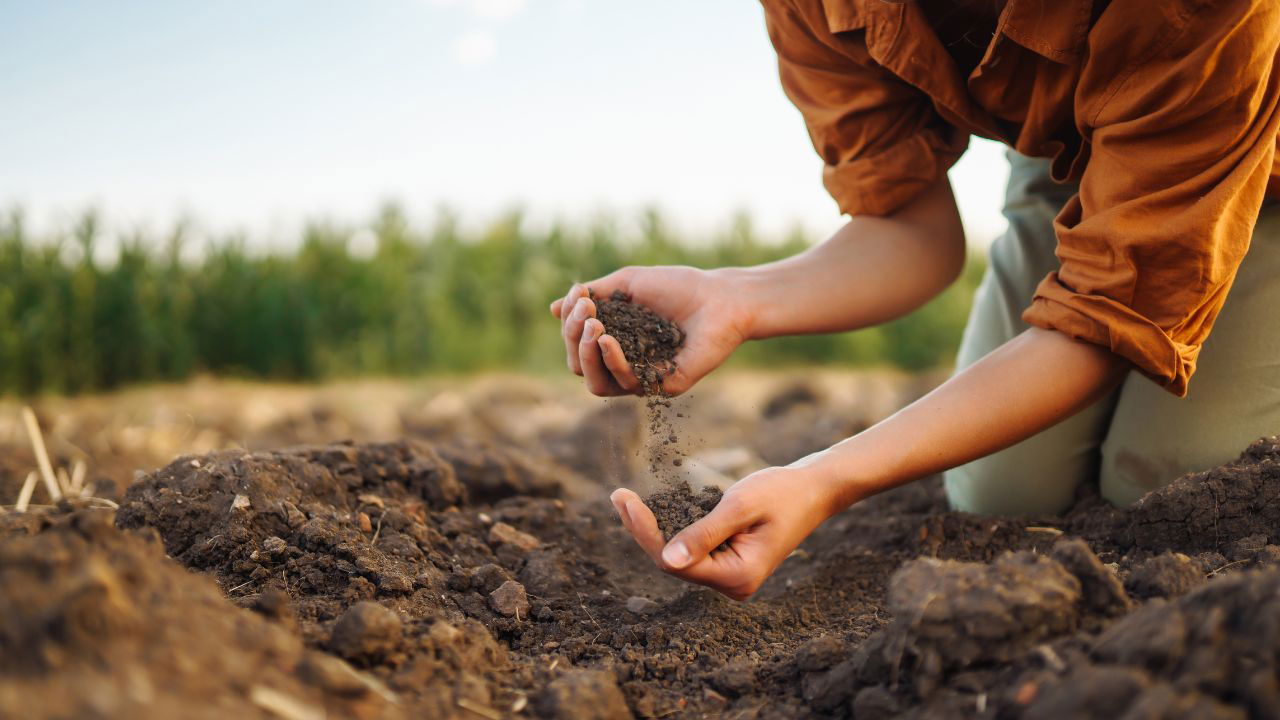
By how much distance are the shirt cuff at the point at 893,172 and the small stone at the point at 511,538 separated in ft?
3.64

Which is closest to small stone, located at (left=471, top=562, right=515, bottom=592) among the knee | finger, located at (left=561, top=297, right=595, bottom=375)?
finger, located at (left=561, top=297, right=595, bottom=375)

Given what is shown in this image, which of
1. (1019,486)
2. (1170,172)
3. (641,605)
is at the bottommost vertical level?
(1019,486)

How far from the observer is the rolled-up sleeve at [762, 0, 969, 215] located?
202cm

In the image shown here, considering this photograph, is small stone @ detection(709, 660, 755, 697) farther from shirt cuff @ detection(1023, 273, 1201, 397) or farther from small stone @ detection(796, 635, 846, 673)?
shirt cuff @ detection(1023, 273, 1201, 397)

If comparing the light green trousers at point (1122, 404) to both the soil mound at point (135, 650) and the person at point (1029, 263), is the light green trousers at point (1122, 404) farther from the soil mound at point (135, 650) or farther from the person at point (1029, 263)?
the soil mound at point (135, 650)

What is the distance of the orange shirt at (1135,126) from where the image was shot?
57.7 inches

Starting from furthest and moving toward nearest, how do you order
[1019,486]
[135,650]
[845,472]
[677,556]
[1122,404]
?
1. [1019,486]
2. [1122,404]
3. [845,472]
4. [677,556]
5. [135,650]

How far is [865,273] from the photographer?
2166 mm

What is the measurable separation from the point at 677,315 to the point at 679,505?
1.62ft

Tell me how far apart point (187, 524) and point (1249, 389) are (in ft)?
7.58

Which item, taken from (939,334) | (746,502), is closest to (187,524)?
(746,502)

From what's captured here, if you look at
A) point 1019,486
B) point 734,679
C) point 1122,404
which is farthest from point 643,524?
point 1122,404

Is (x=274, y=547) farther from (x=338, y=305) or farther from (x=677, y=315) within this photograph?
(x=338, y=305)

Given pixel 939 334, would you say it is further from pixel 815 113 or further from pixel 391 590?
pixel 391 590
